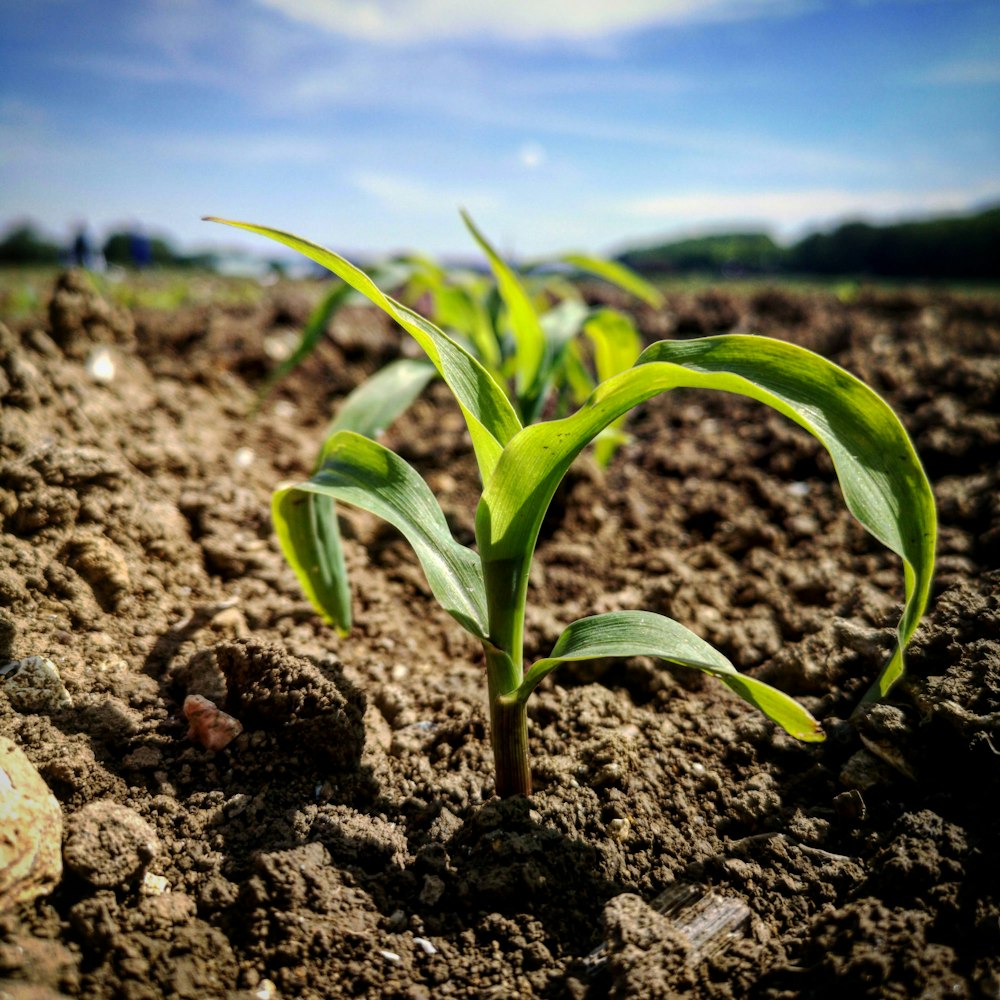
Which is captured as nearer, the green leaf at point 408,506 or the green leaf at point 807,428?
the green leaf at point 807,428

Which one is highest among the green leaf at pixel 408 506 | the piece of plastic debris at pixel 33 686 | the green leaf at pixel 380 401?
the green leaf at pixel 380 401

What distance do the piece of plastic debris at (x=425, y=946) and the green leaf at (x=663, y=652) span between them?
0.99ft

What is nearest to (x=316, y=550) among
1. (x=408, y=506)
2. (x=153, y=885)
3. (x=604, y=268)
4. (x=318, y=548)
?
(x=318, y=548)

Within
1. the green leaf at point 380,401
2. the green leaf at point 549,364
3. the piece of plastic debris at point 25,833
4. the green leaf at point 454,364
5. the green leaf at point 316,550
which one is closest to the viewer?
the piece of plastic debris at point 25,833

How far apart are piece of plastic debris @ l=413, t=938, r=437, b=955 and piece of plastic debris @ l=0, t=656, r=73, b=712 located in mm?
588

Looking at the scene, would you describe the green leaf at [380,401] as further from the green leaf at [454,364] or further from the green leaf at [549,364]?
the green leaf at [454,364]

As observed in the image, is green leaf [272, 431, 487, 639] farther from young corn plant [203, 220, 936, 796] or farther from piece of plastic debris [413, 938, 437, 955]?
piece of plastic debris [413, 938, 437, 955]

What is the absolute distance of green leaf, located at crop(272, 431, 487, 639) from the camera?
0.96 meters

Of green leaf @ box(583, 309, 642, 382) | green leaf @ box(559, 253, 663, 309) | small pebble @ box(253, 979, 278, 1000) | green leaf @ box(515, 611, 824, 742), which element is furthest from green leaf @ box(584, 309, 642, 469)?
small pebble @ box(253, 979, 278, 1000)

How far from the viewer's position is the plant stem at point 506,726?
37.5 inches

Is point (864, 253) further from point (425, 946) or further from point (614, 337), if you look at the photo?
point (425, 946)

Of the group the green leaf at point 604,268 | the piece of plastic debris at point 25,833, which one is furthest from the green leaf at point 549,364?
the piece of plastic debris at point 25,833

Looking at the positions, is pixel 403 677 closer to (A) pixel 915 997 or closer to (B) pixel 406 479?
(B) pixel 406 479

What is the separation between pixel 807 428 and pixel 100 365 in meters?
1.89
